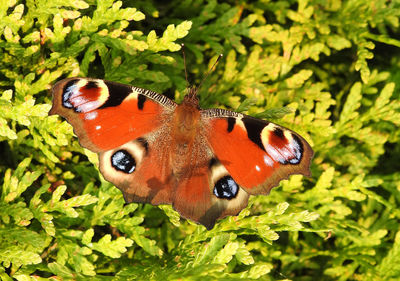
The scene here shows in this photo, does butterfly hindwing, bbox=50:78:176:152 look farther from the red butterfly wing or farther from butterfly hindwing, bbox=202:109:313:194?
butterfly hindwing, bbox=202:109:313:194

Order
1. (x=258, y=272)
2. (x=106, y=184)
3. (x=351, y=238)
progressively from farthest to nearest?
(x=351, y=238) → (x=106, y=184) → (x=258, y=272)

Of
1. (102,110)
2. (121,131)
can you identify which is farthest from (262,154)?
(102,110)

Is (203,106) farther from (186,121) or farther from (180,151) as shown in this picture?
(180,151)

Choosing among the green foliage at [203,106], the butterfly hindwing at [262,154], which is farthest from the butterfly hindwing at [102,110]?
the butterfly hindwing at [262,154]

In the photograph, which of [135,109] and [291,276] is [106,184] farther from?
[291,276]

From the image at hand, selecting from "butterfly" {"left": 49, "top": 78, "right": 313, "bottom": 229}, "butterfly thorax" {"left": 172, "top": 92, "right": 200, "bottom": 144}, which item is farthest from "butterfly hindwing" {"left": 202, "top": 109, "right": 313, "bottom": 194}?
"butterfly thorax" {"left": 172, "top": 92, "right": 200, "bottom": 144}

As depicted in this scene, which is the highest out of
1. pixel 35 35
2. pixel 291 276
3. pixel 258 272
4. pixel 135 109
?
pixel 35 35

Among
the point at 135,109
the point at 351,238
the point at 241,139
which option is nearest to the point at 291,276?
the point at 351,238
